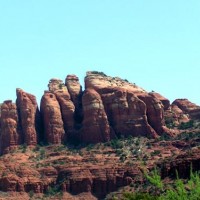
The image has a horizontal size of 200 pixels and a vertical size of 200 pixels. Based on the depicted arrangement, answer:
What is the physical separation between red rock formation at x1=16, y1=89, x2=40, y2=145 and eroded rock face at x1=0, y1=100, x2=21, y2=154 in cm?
151

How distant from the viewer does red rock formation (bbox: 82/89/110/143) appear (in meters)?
187

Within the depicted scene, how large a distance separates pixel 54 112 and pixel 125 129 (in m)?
17.4

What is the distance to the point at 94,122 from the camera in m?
187

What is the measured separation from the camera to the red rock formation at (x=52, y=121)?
189 metres

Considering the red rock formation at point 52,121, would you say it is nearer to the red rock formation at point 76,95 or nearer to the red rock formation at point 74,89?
the red rock formation at point 76,95

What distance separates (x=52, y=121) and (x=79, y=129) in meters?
6.86

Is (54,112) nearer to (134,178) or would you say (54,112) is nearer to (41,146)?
(41,146)

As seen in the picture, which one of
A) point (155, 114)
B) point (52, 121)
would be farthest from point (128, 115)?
point (52, 121)

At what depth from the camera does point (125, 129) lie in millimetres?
189375

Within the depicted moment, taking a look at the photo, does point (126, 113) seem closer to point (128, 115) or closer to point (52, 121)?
point (128, 115)

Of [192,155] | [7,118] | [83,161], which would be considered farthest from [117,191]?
[7,118]

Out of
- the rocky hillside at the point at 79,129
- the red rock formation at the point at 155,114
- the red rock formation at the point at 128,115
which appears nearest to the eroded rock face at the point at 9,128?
the rocky hillside at the point at 79,129

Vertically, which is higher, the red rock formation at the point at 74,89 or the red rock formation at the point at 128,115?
the red rock formation at the point at 74,89

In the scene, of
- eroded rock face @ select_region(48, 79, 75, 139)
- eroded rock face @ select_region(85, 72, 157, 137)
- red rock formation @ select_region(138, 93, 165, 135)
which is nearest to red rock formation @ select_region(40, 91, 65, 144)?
A: eroded rock face @ select_region(48, 79, 75, 139)
